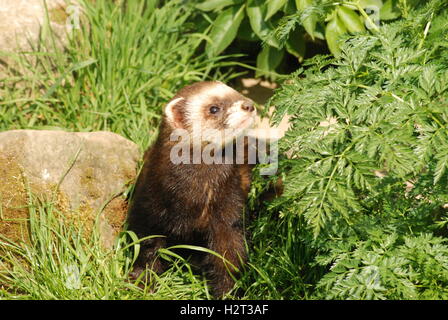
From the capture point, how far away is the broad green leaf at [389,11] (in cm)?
418

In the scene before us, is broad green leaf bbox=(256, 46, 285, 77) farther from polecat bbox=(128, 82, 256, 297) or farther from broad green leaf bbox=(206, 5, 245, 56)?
polecat bbox=(128, 82, 256, 297)

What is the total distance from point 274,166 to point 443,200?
1070 millimetres

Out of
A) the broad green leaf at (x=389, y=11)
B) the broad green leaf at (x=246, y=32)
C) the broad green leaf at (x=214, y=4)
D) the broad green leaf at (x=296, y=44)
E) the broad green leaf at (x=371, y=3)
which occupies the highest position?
the broad green leaf at (x=214, y=4)

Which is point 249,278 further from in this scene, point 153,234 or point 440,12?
point 440,12

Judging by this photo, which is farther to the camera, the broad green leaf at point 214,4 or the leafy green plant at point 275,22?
the broad green leaf at point 214,4

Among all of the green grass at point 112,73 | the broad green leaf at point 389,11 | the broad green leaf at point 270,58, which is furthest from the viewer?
the broad green leaf at point 270,58

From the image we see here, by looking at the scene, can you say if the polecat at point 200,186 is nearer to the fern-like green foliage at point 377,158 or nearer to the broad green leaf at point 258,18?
the fern-like green foliage at point 377,158

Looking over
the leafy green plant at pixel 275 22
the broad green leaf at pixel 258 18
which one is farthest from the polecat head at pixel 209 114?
the broad green leaf at pixel 258 18

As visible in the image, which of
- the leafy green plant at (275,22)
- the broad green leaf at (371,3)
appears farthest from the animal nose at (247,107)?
the broad green leaf at (371,3)

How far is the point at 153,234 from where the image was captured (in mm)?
3748

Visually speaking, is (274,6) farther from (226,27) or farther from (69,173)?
(69,173)

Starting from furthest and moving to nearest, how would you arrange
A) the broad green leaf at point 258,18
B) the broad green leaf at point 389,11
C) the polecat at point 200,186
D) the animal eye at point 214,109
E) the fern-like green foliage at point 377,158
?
1. the broad green leaf at point 258,18
2. the broad green leaf at point 389,11
3. the animal eye at point 214,109
4. the polecat at point 200,186
5. the fern-like green foliage at point 377,158

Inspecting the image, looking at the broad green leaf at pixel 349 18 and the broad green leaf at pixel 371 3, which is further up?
the broad green leaf at pixel 371 3
